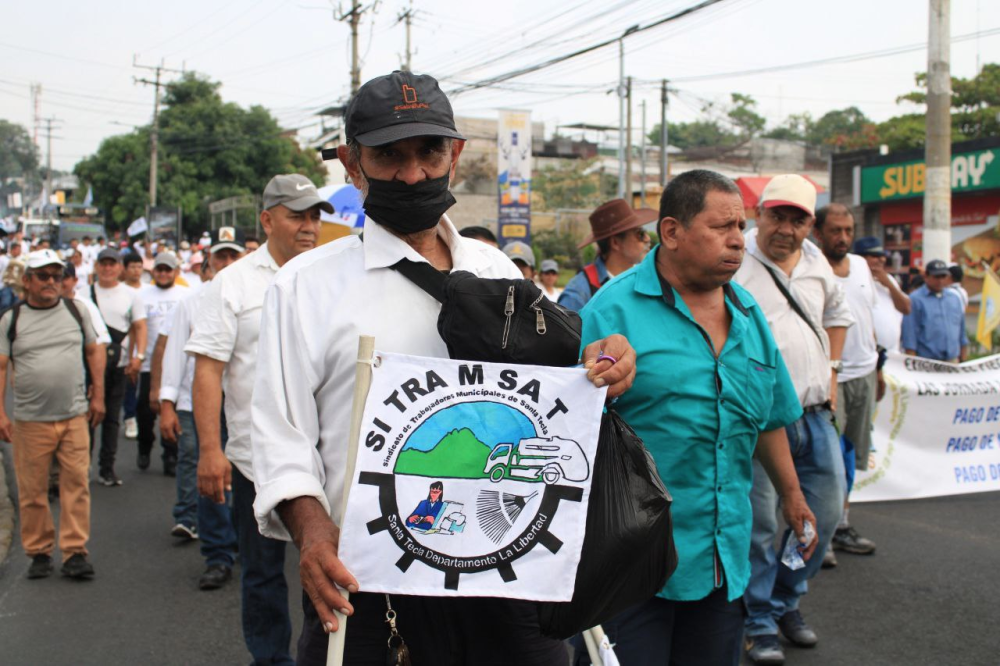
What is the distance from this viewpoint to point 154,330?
10.2 m

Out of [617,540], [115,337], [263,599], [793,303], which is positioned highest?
[793,303]

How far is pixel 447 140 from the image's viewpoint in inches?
92.3

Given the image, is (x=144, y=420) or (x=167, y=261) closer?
(x=144, y=420)

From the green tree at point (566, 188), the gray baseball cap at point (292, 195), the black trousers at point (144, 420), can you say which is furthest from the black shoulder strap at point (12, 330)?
the green tree at point (566, 188)

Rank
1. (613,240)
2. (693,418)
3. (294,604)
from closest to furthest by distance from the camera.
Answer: (693,418)
(294,604)
(613,240)

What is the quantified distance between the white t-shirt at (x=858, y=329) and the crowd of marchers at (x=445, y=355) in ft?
0.05

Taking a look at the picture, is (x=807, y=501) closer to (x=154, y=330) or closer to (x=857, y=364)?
(x=857, y=364)

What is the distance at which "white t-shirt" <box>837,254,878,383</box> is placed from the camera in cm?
642

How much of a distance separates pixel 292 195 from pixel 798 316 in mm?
2521

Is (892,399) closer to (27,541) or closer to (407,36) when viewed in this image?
(27,541)

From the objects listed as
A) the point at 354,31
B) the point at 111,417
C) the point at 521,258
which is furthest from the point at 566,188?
the point at 111,417

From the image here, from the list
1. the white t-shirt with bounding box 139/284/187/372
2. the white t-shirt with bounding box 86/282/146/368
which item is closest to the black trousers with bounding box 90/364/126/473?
the white t-shirt with bounding box 86/282/146/368

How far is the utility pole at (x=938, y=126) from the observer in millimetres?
13070

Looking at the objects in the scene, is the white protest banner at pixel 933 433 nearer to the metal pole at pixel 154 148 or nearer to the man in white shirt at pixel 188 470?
the man in white shirt at pixel 188 470
